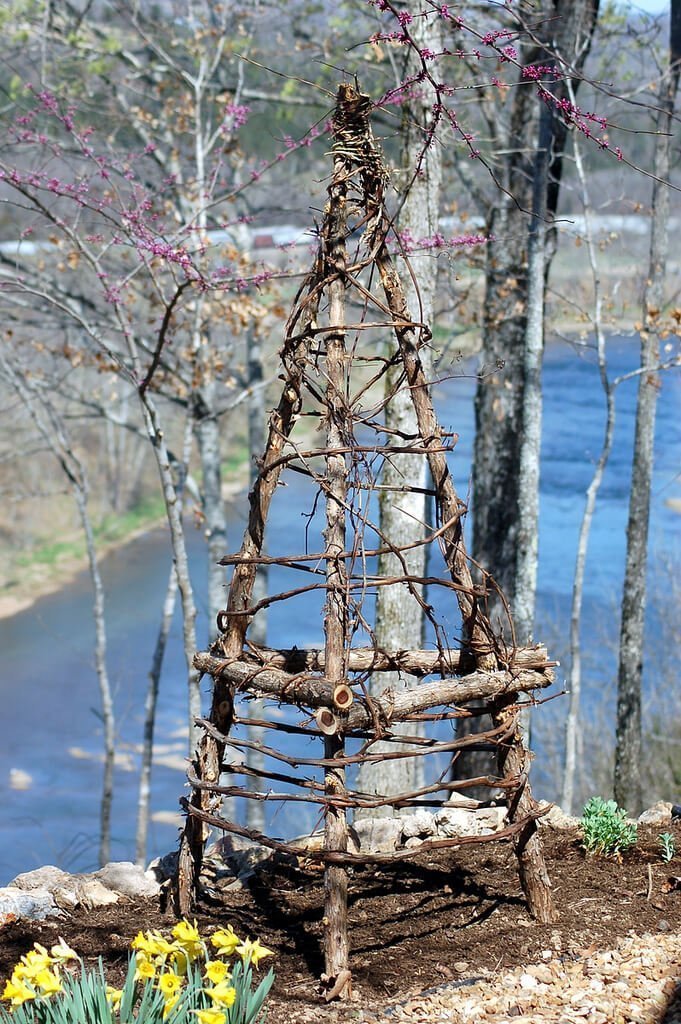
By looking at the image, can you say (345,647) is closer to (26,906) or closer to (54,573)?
(26,906)

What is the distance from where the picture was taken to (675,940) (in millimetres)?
3311

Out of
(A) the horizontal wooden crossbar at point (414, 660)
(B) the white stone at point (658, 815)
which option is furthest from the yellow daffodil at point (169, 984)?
(B) the white stone at point (658, 815)

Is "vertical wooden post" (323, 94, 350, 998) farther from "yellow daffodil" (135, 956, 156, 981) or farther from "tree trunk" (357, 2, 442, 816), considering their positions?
"tree trunk" (357, 2, 442, 816)

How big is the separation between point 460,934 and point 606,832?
2.97 ft

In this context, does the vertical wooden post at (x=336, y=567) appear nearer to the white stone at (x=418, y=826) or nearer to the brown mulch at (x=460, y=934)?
the brown mulch at (x=460, y=934)

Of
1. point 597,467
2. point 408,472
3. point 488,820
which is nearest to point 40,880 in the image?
point 488,820

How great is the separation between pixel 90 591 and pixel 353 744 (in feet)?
28.6

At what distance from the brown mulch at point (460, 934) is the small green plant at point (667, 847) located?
0.10ft

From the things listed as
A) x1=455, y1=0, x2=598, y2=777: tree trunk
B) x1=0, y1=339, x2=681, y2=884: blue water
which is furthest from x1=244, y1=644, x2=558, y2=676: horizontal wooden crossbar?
x1=0, y1=339, x2=681, y2=884: blue water

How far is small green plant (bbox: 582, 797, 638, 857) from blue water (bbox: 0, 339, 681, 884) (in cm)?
777

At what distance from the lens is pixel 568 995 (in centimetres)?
303

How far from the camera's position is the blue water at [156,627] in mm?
13141

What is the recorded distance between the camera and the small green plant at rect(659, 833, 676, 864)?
398 cm

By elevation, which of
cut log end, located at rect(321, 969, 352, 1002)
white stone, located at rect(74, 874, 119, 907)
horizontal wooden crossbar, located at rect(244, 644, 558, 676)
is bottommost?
white stone, located at rect(74, 874, 119, 907)
